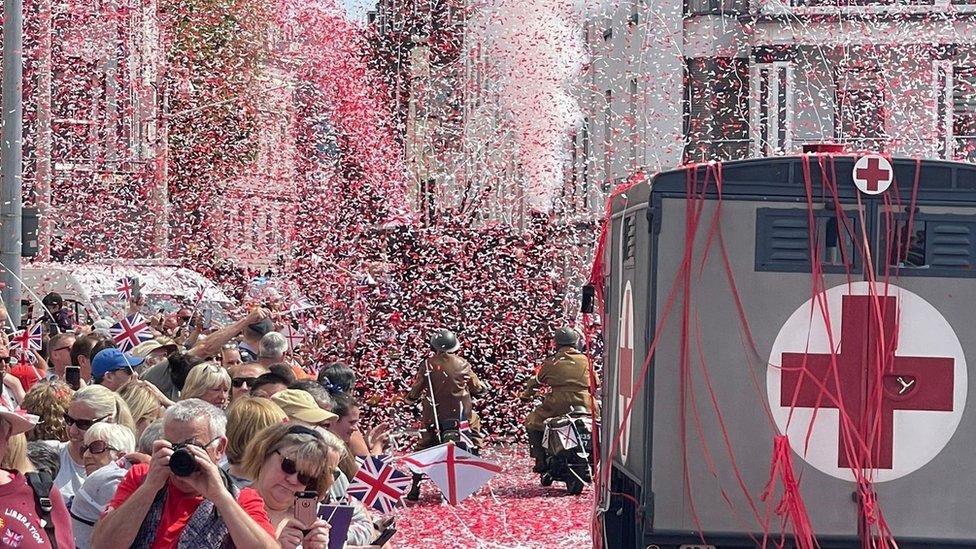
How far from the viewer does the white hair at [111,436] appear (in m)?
7.38

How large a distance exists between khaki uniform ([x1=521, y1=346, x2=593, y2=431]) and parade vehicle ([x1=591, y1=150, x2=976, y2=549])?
8.64 m

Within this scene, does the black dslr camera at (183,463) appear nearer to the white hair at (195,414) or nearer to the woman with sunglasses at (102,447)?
the white hair at (195,414)

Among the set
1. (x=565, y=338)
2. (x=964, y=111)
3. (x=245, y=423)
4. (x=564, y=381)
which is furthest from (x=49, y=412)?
(x=964, y=111)

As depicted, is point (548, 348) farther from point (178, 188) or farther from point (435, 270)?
point (178, 188)

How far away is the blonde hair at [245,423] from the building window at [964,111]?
24.2 m

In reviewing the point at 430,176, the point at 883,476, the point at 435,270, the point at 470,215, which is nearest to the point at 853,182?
the point at 883,476

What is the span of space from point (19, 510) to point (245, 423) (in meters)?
1.17

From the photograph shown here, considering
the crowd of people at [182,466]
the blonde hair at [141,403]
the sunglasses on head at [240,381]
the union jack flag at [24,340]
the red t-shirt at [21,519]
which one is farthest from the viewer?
the union jack flag at [24,340]

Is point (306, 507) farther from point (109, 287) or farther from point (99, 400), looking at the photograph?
point (109, 287)

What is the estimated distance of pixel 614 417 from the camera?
31.2ft

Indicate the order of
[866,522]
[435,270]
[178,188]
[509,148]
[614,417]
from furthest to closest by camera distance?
[178,188]
[509,148]
[435,270]
[614,417]
[866,522]

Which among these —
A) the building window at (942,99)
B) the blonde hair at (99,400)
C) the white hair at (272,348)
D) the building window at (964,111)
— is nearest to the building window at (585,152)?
the building window at (942,99)

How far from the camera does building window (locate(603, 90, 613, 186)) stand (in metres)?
32.2

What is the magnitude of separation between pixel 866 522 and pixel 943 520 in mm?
348
